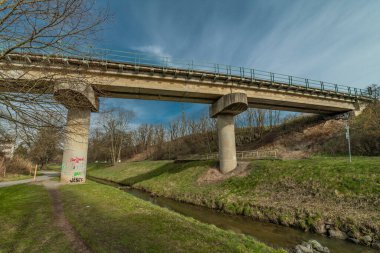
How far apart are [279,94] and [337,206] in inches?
641

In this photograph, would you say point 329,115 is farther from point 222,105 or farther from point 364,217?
point 364,217

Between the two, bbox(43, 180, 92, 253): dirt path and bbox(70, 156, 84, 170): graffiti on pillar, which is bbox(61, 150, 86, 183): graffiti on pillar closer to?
bbox(70, 156, 84, 170): graffiti on pillar

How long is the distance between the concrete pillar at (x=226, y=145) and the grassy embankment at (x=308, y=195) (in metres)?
2.73

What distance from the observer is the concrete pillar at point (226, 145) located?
2273 cm

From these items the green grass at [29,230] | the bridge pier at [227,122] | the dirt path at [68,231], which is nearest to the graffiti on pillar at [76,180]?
the green grass at [29,230]

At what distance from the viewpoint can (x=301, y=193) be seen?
13.6 meters

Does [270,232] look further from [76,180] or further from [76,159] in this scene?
[76,180]

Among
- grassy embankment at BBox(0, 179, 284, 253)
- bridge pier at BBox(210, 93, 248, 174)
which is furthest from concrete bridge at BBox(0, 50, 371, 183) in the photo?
grassy embankment at BBox(0, 179, 284, 253)

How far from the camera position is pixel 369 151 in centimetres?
2106

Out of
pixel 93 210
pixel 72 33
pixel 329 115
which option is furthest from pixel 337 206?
pixel 329 115

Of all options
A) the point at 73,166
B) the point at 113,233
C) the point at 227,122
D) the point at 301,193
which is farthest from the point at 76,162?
the point at 301,193

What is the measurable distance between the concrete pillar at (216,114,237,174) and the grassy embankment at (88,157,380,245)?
2.73m

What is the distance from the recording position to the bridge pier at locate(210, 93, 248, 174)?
21794mm

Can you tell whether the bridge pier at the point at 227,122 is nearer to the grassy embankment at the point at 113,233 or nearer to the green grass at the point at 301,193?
the green grass at the point at 301,193
